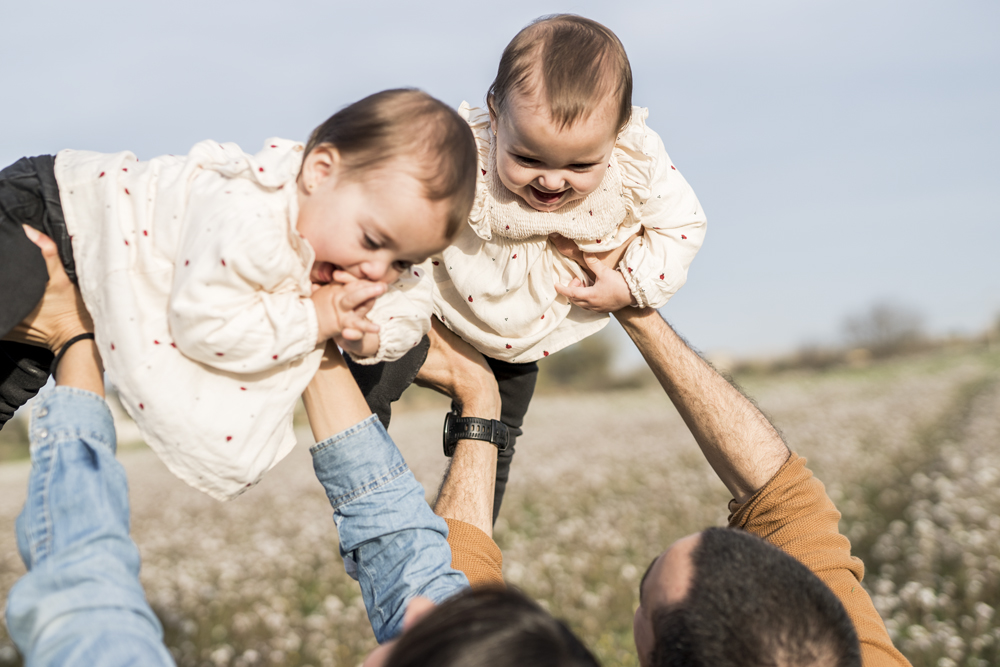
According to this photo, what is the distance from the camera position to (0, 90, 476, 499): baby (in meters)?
1.81

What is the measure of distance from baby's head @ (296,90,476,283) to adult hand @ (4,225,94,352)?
0.63 metres

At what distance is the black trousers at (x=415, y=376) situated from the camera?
277cm

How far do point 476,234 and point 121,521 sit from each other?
1498mm

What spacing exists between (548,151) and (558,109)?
0.14 metres

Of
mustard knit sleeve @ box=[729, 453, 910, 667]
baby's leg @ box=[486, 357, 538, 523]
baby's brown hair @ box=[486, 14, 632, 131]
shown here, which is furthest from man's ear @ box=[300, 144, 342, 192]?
mustard knit sleeve @ box=[729, 453, 910, 667]

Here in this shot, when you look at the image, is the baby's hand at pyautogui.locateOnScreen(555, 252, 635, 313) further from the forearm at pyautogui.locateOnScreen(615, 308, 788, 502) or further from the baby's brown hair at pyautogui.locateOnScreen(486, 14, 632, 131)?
the baby's brown hair at pyautogui.locateOnScreen(486, 14, 632, 131)

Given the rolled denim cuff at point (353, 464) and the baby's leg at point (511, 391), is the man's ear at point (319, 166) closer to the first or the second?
the rolled denim cuff at point (353, 464)

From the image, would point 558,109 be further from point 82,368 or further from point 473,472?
point 82,368

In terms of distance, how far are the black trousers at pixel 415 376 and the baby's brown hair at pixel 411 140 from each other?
35.1 inches

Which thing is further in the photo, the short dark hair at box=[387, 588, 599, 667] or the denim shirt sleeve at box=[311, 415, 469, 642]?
the denim shirt sleeve at box=[311, 415, 469, 642]

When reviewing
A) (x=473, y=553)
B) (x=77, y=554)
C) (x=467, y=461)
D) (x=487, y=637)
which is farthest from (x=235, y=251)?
(x=467, y=461)

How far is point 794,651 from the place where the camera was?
179 cm

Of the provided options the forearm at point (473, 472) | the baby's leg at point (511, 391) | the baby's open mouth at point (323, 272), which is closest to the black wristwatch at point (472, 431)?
the forearm at point (473, 472)

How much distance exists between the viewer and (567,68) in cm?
253
